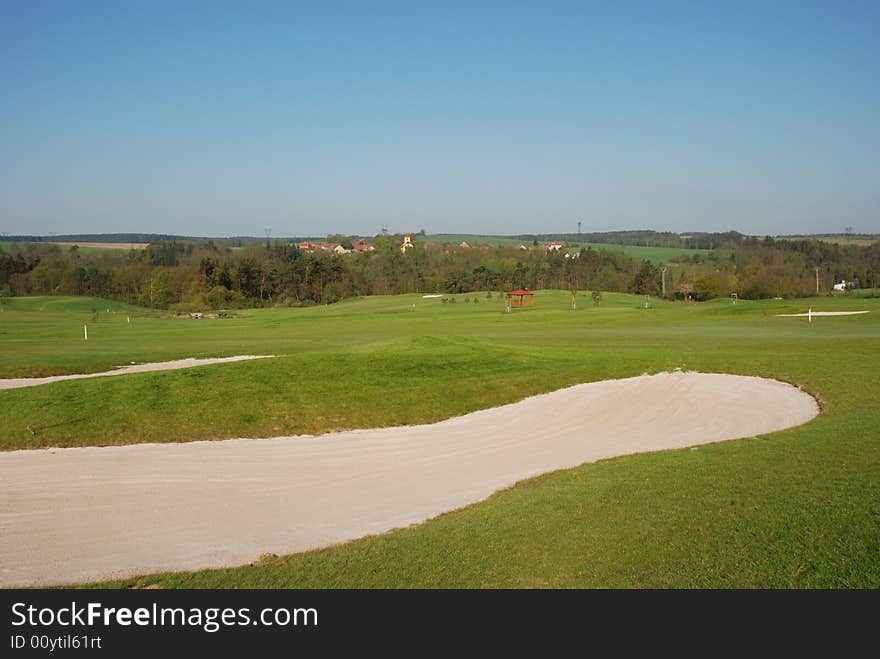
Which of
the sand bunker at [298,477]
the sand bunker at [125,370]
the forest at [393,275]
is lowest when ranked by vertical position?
the sand bunker at [298,477]

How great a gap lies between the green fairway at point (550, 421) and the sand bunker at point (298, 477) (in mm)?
980

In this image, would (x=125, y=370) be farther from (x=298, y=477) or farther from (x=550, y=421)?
(x=550, y=421)

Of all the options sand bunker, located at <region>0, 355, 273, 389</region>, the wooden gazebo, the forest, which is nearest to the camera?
sand bunker, located at <region>0, 355, 273, 389</region>

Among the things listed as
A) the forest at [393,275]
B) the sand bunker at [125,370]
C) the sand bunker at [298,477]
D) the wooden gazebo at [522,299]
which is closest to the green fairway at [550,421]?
the sand bunker at [125,370]

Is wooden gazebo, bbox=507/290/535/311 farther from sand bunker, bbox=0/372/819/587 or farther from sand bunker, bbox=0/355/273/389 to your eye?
sand bunker, bbox=0/372/819/587

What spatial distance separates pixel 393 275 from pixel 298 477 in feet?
455

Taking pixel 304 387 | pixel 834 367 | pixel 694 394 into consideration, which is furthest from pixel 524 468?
pixel 834 367

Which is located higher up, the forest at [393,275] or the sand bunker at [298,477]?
the forest at [393,275]

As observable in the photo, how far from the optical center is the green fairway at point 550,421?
793 centimetres

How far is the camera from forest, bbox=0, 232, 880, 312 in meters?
124

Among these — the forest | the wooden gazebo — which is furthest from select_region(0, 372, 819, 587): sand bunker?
the forest

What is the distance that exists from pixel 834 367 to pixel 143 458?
22009 millimetres

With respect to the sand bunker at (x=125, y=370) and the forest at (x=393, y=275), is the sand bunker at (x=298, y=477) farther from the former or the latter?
the forest at (x=393, y=275)

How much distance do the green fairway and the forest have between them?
83315mm
